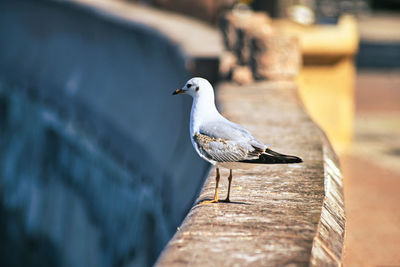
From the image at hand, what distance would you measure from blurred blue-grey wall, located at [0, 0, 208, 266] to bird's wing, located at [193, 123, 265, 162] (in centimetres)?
189

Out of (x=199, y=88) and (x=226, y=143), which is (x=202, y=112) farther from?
(x=226, y=143)

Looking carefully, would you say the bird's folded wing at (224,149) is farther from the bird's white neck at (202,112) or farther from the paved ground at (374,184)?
the paved ground at (374,184)

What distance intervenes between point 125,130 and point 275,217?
20.7 feet

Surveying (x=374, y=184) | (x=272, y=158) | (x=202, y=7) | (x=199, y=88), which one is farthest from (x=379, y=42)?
(x=272, y=158)

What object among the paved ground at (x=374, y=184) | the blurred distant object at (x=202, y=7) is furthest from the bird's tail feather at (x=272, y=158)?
the blurred distant object at (x=202, y=7)

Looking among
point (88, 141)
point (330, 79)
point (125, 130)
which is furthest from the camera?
point (88, 141)

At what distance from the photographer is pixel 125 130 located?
30.9 ft

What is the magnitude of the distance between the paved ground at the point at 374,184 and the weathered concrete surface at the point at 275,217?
0.96 ft

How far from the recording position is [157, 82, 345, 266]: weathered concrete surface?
2771mm

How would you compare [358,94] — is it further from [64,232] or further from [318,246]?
[318,246]

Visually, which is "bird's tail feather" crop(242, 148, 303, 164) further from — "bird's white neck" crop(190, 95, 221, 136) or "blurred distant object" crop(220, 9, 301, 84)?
"blurred distant object" crop(220, 9, 301, 84)

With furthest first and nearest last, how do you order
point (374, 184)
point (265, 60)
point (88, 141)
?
point (88, 141), point (374, 184), point (265, 60)

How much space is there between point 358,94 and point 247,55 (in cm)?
759

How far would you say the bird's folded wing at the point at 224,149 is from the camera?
3.32m
